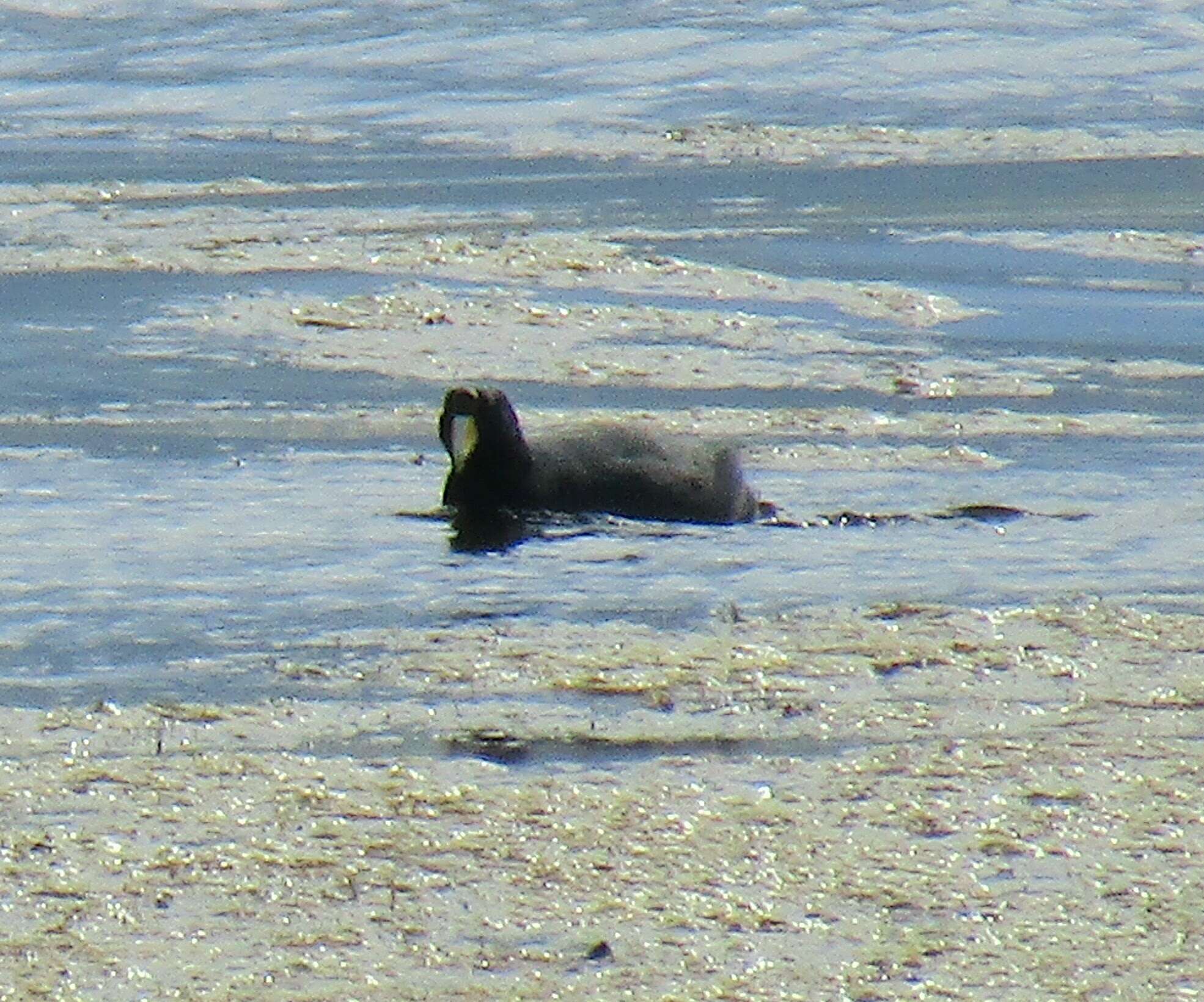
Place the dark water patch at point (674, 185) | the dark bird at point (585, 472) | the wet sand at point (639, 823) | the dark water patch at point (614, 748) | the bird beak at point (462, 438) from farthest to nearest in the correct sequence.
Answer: the dark water patch at point (674, 185) → the bird beak at point (462, 438) → the dark bird at point (585, 472) → the dark water patch at point (614, 748) → the wet sand at point (639, 823)

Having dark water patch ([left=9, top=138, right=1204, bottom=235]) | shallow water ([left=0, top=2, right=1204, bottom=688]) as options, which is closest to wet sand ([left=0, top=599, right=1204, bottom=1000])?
shallow water ([left=0, top=2, right=1204, bottom=688])

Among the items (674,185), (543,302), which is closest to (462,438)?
(543,302)

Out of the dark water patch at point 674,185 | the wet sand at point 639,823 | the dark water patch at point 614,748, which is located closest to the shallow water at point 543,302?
the dark water patch at point 674,185

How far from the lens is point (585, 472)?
7.54 meters

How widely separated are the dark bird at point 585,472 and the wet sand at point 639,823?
4.09 feet

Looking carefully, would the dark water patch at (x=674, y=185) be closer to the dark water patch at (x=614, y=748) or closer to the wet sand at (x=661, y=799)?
the wet sand at (x=661, y=799)

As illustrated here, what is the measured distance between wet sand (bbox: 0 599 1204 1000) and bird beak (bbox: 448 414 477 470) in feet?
4.92

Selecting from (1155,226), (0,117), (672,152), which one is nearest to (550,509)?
(1155,226)

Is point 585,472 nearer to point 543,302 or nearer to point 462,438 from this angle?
point 462,438

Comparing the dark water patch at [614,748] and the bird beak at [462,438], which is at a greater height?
the bird beak at [462,438]

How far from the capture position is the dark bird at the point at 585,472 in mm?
7344

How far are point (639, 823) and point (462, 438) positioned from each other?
3142 mm

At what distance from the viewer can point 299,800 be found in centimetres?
487

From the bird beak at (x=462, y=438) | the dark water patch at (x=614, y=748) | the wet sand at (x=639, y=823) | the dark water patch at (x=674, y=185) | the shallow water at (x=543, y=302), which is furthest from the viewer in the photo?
the dark water patch at (x=674, y=185)
